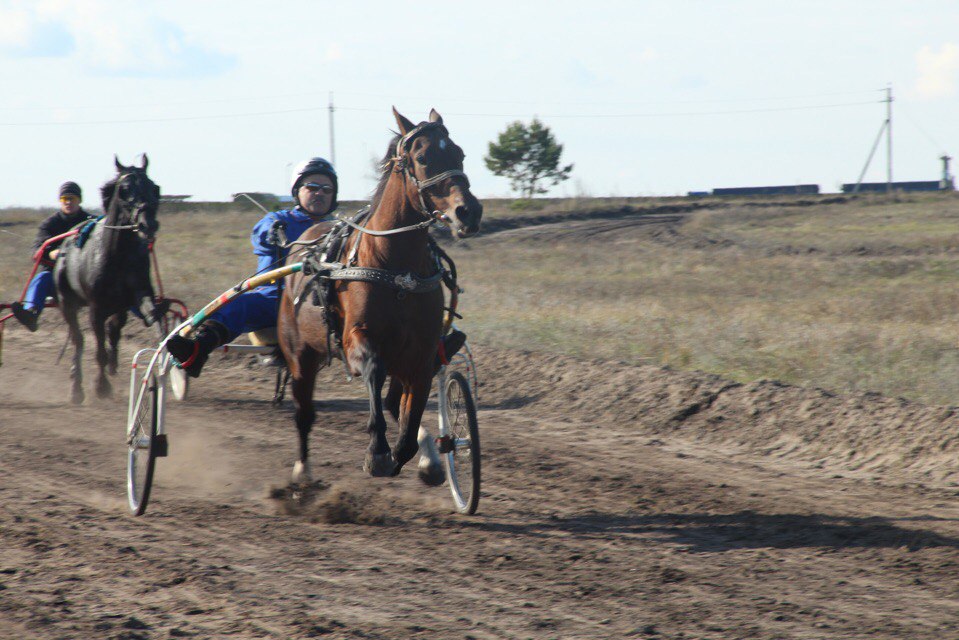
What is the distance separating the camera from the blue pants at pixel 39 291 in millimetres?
11982

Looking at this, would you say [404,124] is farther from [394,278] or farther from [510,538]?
[510,538]

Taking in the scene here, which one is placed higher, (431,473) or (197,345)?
(197,345)

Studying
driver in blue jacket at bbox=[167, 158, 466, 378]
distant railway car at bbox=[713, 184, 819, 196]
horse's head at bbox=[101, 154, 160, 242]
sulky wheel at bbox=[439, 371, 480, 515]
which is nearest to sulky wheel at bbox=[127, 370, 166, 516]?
driver in blue jacket at bbox=[167, 158, 466, 378]

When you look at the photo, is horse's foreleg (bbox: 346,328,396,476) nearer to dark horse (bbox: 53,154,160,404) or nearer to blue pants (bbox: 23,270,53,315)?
dark horse (bbox: 53,154,160,404)

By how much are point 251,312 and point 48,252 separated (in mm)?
5810

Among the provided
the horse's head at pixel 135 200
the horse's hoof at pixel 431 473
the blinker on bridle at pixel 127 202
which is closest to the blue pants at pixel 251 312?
the horse's hoof at pixel 431 473

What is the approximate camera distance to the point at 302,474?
6957 mm

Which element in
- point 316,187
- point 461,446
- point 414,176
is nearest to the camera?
point 414,176

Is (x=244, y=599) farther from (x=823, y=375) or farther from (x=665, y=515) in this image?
(x=823, y=375)

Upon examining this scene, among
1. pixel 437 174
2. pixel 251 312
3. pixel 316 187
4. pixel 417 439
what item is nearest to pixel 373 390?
pixel 417 439

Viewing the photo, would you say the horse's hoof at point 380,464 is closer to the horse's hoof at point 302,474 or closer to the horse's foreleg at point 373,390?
the horse's foreleg at point 373,390

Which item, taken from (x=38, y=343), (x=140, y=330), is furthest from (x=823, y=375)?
(x=38, y=343)

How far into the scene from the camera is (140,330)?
16.0m

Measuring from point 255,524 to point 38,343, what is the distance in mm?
11028
